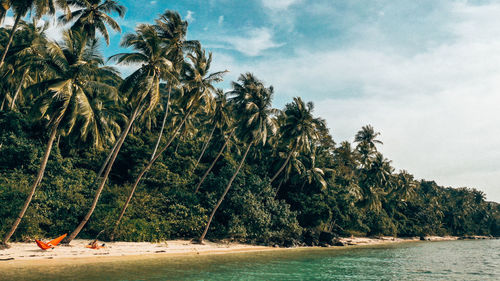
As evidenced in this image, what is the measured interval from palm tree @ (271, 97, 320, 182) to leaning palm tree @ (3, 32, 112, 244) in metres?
20.7

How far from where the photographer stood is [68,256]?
52.9 feet

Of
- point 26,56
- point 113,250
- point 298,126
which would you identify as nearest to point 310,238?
point 298,126

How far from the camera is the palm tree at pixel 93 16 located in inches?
870

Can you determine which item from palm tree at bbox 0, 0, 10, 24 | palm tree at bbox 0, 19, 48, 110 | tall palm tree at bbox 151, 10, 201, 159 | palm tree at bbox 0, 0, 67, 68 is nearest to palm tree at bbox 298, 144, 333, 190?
tall palm tree at bbox 151, 10, 201, 159

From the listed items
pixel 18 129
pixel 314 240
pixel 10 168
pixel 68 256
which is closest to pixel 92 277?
pixel 68 256

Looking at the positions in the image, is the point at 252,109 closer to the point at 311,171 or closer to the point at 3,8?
the point at 311,171

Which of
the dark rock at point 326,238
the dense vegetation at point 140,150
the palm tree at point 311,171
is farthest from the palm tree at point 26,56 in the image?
the dark rock at point 326,238

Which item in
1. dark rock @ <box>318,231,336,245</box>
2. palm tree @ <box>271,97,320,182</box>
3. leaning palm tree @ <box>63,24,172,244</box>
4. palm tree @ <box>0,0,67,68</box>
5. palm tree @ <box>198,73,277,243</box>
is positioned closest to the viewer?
palm tree @ <box>0,0,67,68</box>

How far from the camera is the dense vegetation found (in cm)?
1719

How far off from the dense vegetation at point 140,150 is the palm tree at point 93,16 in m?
0.07

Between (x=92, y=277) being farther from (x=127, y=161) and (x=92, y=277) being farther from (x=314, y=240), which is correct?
(x=314, y=240)

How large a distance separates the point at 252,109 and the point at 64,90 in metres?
16.7

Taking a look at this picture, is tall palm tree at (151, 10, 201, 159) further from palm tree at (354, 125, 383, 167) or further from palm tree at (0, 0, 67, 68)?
palm tree at (354, 125, 383, 167)

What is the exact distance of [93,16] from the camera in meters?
22.5
